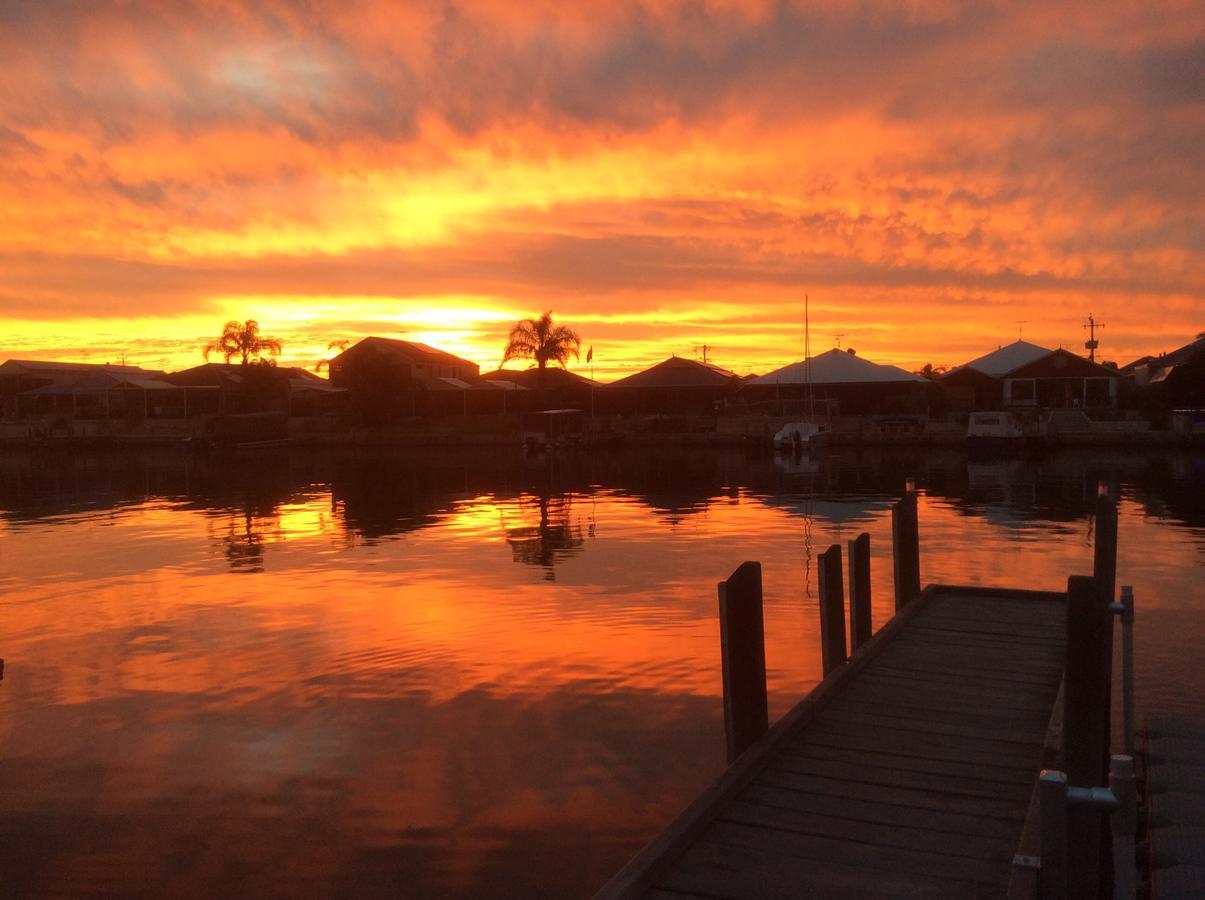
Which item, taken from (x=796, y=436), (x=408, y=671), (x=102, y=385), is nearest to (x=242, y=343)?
(x=102, y=385)

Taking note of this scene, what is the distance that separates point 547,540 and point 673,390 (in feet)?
200

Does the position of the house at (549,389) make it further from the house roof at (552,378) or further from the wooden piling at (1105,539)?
the wooden piling at (1105,539)

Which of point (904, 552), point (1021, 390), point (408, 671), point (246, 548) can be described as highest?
point (1021, 390)

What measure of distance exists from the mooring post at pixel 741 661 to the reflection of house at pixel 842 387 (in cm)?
6862

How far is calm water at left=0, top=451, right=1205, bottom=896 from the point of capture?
8.41 meters

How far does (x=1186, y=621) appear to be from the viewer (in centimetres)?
1559

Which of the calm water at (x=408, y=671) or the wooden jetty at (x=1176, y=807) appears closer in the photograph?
the wooden jetty at (x=1176, y=807)

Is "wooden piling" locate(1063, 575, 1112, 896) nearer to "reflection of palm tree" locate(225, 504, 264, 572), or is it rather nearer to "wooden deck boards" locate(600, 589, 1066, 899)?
"wooden deck boards" locate(600, 589, 1066, 899)

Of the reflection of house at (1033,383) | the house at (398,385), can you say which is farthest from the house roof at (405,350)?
the reflection of house at (1033,383)

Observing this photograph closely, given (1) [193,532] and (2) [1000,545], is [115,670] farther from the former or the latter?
(2) [1000,545]

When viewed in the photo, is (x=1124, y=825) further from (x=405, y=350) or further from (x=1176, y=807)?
(x=405, y=350)

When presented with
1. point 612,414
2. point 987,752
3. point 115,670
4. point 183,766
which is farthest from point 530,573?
point 612,414

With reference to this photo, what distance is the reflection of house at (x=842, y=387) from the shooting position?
3046 inches

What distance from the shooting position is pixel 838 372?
78500 mm
